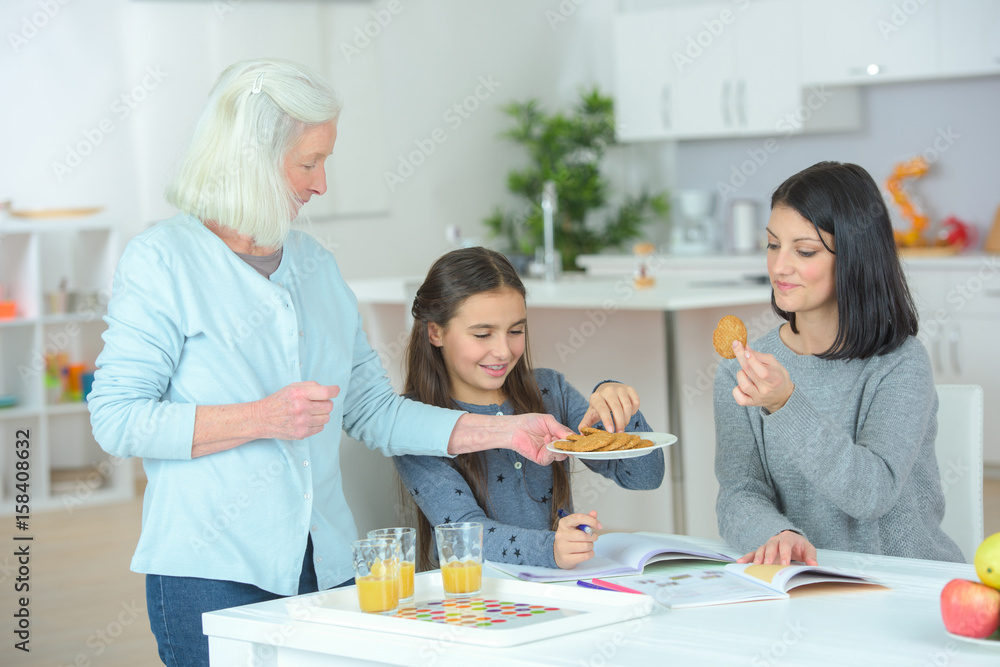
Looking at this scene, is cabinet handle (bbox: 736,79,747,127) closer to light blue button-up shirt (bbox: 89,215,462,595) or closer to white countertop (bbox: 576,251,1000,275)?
white countertop (bbox: 576,251,1000,275)

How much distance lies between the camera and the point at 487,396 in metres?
2.10

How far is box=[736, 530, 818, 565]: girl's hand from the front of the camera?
5.00 feet

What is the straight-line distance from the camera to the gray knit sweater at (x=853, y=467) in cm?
166

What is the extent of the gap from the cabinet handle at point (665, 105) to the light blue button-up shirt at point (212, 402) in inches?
189

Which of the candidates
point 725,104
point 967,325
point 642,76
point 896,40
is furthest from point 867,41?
point 967,325

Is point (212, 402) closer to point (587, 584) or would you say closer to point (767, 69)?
point (587, 584)

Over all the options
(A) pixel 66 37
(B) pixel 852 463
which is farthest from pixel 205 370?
(A) pixel 66 37

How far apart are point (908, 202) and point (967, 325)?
0.83 metres

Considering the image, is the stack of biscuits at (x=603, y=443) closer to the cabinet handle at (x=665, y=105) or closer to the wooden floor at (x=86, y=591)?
the wooden floor at (x=86, y=591)

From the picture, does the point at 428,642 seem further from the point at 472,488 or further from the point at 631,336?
the point at 631,336

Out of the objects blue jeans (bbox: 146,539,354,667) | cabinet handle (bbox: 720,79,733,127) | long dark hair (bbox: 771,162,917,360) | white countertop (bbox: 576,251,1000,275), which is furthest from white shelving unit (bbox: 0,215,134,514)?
long dark hair (bbox: 771,162,917,360)

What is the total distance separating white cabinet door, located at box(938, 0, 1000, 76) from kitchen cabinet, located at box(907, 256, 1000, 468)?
91cm

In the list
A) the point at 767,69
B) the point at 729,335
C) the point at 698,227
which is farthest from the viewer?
the point at 698,227

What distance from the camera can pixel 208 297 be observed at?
1.59 metres
